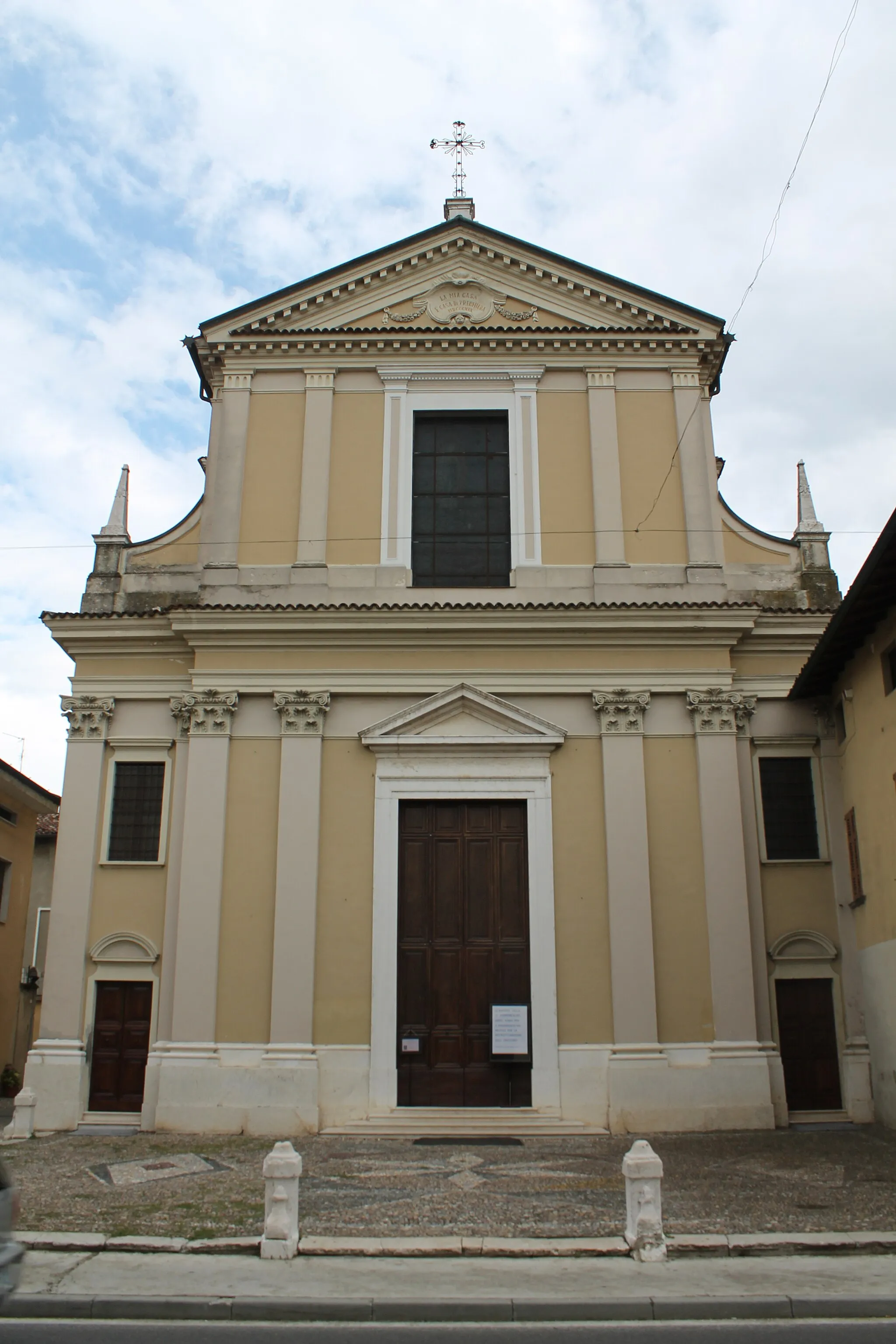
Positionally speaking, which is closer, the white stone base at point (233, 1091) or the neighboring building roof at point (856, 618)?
the neighboring building roof at point (856, 618)

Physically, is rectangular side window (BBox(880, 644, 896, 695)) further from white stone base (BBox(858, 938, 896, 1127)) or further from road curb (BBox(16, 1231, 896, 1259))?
road curb (BBox(16, 1231, 896, 1259))

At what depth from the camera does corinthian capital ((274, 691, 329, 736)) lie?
1725 centimetres

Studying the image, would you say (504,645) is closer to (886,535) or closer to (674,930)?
(674,930)

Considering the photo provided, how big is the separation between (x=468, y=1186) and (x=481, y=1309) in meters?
4.17

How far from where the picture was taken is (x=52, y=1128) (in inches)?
Result: 637

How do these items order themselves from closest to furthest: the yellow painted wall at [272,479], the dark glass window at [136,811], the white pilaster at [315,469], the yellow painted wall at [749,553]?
the dark glass window at [136,811] → the white pilaster at [315,469] → the yellow painted wall at [272,479] → the yellow painted wall at [749,553]

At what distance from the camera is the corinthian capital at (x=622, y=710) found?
679 inches

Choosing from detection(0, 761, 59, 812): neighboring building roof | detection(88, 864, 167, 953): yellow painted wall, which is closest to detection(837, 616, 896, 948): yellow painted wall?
detection(88, 864, 167, 953): yellow painted wall

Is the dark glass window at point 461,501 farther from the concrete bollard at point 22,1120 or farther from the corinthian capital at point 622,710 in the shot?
the concrete bollard at point 22,1120

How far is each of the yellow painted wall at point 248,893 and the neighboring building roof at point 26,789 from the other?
759 centimetres

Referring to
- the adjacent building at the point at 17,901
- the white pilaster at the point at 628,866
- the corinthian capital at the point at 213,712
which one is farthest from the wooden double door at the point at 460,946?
the adjacent building at the point at 17,901

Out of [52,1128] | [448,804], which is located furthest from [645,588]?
[52,1128]

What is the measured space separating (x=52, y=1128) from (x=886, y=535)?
45.6 ft

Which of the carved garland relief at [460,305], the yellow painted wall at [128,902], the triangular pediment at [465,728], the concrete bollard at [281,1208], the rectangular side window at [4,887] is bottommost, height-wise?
the concrete bollard at [281,1208]
